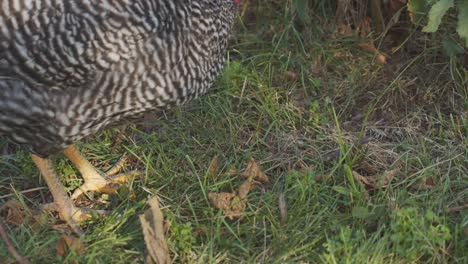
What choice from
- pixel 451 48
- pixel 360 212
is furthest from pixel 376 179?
pixel 451 48

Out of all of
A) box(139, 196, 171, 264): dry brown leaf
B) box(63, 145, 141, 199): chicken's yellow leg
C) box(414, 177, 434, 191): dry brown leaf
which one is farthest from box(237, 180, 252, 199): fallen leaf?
box(414, 177, 434, 191): dry brown leaf

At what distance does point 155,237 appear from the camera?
306cm

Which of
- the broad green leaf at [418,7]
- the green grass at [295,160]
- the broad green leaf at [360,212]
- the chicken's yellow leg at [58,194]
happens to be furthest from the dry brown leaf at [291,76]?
the chicken's yellow leg at [58,194]

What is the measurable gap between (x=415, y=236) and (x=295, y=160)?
0.91 metres

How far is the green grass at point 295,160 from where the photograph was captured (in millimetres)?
3129

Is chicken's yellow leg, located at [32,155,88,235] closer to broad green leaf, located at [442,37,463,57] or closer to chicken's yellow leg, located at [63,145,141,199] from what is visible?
chicken's yellow leg, located at [63,145,141,199]

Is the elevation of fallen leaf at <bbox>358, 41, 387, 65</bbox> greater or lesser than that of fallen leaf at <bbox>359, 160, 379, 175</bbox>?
greater

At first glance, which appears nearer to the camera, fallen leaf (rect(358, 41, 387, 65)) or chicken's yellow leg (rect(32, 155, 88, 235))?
chicken's yellow leg (rect(32, 155, 88, 235))

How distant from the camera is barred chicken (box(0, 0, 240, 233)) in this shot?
9.47 ft

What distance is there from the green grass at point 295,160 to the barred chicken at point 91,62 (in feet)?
1.53

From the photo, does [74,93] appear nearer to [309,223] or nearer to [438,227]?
[309,223]

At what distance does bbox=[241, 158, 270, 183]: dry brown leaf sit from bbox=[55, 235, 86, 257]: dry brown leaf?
92cm

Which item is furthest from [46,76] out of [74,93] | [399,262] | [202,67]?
[399,262]

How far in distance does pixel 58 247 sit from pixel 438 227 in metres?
1.70
